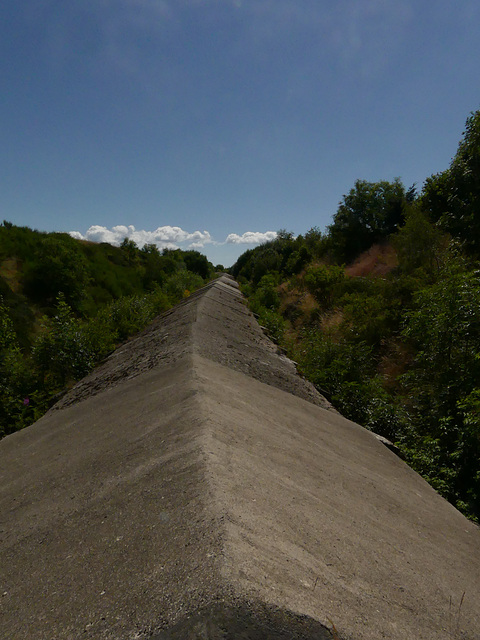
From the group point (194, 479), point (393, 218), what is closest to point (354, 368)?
point (194, 479)

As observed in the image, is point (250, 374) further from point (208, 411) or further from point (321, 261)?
point (321, 261)

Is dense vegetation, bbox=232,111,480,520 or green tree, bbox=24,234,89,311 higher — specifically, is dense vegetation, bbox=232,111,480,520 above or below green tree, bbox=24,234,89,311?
below

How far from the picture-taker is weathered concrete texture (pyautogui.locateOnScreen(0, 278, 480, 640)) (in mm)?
1085

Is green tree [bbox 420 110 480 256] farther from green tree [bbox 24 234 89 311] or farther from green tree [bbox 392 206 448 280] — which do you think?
green tree [bbox 24 234 89 311]

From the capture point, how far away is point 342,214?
20094 mm

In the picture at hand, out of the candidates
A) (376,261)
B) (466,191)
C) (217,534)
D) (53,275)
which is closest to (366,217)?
(376,261)

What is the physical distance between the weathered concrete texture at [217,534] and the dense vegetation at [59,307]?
272cm

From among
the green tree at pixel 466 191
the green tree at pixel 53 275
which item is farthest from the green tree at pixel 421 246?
the green tree at pixel 53 275

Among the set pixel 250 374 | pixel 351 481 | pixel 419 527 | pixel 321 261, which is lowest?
pixel 419 527

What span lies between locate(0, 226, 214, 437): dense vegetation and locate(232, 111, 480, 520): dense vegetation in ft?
12.7

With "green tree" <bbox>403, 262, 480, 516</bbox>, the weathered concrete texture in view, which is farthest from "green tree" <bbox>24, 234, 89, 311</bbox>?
"green tree" <bbox>403, 262, 480, 516</bbox>

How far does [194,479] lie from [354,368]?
4.63 m

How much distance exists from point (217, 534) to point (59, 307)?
6.32 meters

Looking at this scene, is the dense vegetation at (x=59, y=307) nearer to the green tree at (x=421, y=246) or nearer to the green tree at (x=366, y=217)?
the green tree at (x=421, y=246)
